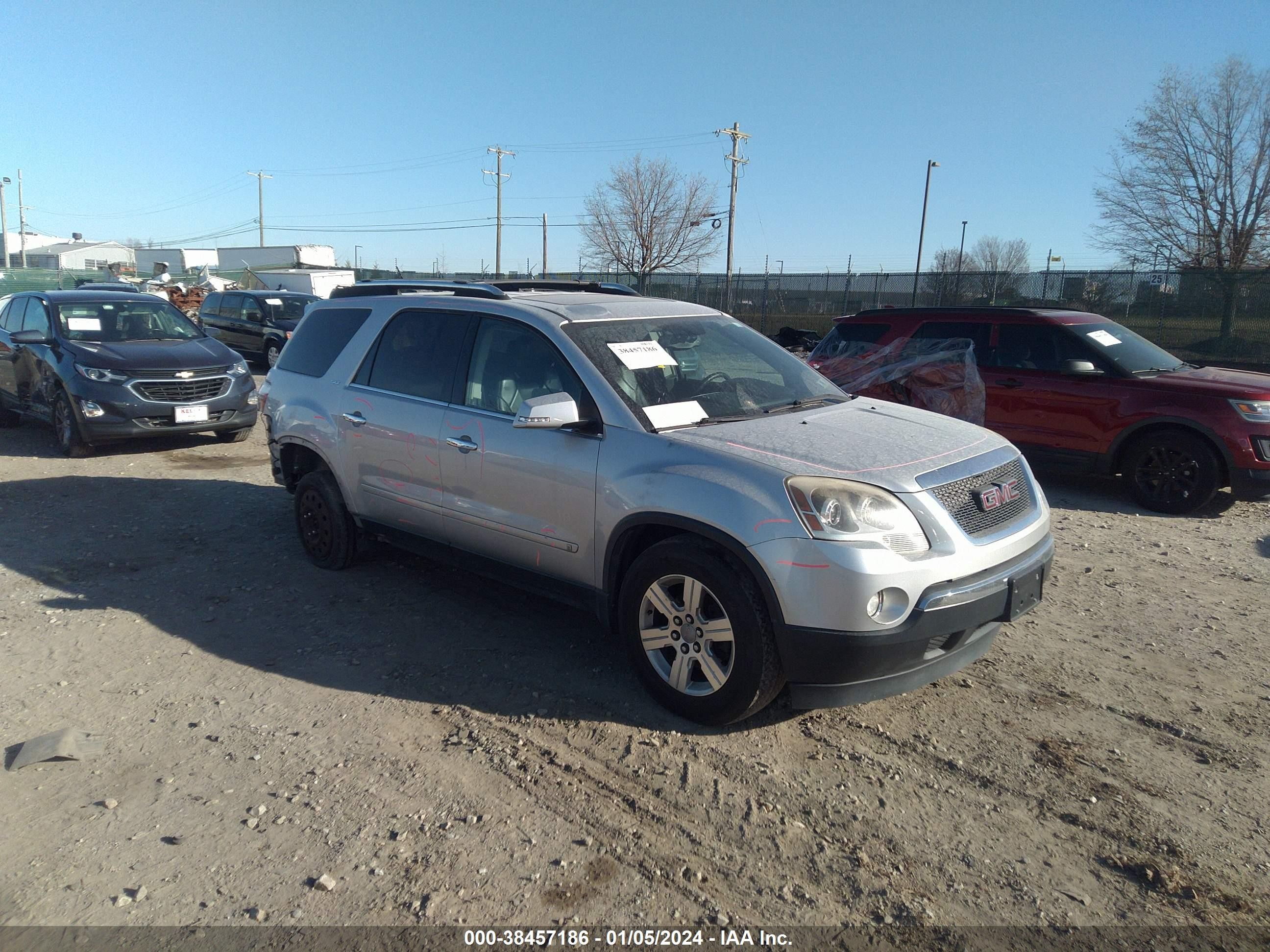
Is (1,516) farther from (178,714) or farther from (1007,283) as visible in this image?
(1007,283)

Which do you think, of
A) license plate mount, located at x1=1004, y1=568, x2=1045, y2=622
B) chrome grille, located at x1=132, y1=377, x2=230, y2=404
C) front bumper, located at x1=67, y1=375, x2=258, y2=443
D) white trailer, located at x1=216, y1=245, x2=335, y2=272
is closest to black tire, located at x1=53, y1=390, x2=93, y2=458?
front bumper, located at x1=67, y1=375, x2=258, y2=443

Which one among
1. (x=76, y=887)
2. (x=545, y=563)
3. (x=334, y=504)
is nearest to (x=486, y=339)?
(x=545, y=563)

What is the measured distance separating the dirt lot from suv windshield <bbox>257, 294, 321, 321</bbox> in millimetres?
14967

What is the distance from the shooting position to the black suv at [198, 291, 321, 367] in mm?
19328

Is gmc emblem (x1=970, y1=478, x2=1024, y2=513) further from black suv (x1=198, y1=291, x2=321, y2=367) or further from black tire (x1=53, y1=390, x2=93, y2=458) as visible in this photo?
black suv (x1=198, y1=291, x2=321, y2=367)

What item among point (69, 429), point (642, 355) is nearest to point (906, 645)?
point (642, 355)

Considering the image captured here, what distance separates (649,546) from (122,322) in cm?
920

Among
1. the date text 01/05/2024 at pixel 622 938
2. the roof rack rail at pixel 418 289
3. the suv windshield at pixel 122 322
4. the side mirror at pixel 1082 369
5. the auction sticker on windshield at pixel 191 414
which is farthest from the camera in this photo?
the suv windshield at pixel 122 322

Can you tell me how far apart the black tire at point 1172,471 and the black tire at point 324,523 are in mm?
6602

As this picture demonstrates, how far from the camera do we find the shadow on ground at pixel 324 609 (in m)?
4.23

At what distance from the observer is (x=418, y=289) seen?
5.44 meters

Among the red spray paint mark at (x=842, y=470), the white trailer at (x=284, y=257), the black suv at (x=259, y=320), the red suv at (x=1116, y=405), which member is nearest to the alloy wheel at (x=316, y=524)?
the red spray paint mark at (x=842, y=470)

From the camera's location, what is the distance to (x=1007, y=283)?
26.8m

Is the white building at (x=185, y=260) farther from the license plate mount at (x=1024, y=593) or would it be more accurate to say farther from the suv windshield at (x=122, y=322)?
the license plate mount at (x=1024, y=593)
